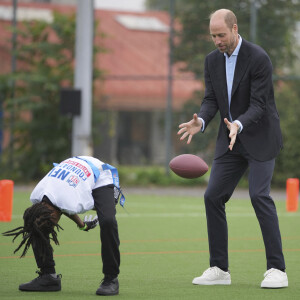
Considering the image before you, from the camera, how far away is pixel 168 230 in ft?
37.3

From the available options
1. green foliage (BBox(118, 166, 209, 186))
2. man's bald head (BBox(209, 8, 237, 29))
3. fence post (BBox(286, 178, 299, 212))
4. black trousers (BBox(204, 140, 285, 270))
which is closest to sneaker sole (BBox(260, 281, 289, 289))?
black trousers (BBox(204, 140, 285, 270))

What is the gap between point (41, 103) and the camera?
1995cm

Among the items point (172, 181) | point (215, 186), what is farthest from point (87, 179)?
point (172, 181)

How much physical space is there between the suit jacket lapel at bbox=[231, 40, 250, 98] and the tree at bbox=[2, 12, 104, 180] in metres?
13.6

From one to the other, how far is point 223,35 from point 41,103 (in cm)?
1391

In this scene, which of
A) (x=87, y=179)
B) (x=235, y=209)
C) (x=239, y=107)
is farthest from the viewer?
(x=235, y=209)

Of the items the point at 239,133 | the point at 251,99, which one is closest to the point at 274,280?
the point at 239,133

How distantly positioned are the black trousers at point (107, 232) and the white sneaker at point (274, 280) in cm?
122

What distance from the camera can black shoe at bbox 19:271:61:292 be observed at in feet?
21.0

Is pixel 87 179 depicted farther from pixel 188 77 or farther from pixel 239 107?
pixel 188 77

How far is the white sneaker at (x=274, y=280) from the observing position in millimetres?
6473

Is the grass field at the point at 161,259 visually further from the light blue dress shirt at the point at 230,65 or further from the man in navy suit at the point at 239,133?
the light blue dress shirt at the point at 230,65

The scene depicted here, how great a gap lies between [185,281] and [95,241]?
10.2 ft

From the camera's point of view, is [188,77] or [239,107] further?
[188,77]
